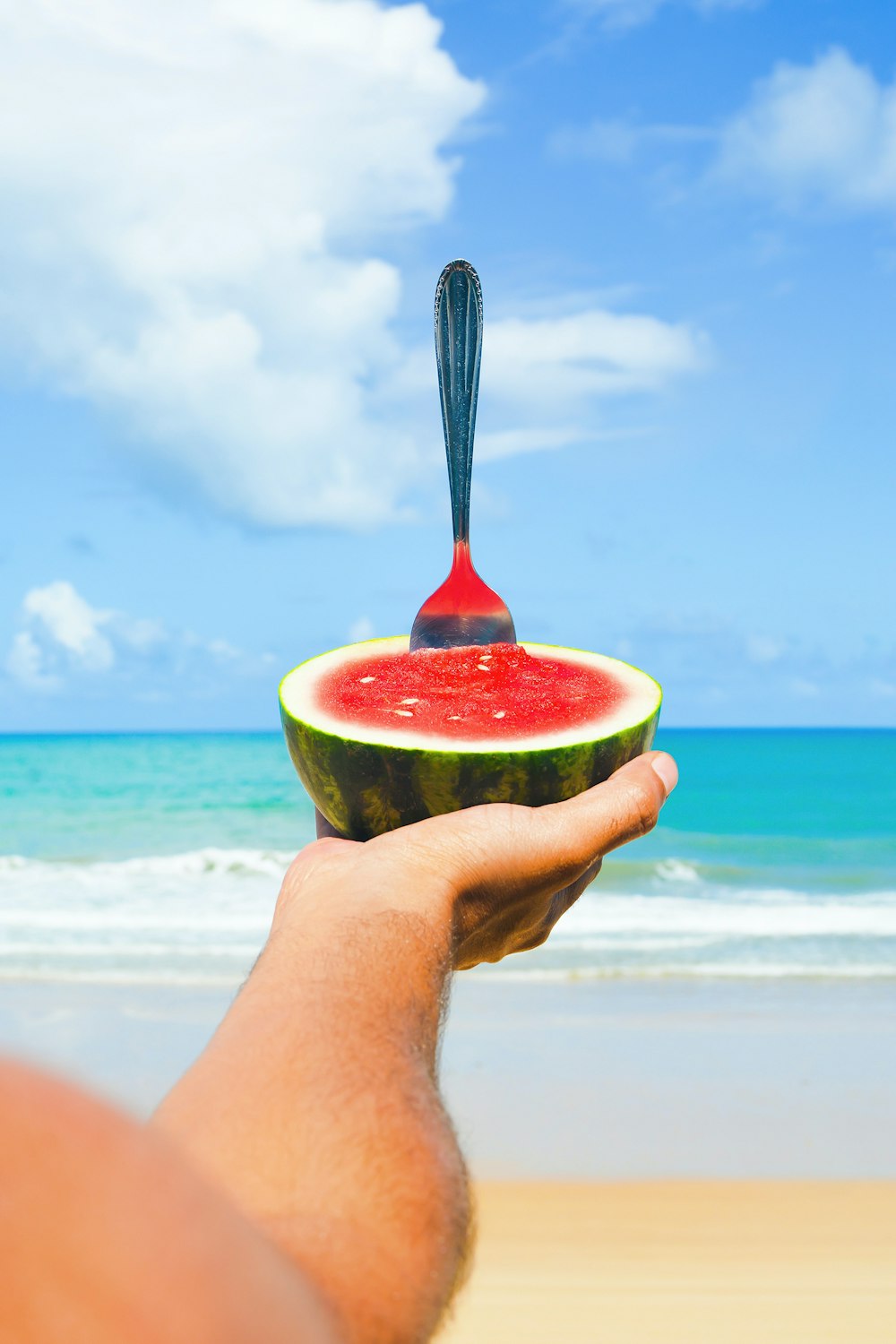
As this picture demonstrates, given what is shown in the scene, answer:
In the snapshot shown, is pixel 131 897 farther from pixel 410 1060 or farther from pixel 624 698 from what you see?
pixel 410 1060

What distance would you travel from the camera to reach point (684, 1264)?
5.39m

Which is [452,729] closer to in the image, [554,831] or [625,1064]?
[554,831]

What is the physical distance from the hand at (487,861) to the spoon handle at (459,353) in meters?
0.79

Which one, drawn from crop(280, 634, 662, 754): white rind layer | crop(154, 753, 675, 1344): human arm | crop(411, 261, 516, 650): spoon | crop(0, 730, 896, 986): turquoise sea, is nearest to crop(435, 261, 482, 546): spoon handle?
crop(411, 261, 516, 650): spoon

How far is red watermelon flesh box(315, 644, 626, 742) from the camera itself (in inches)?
96.5

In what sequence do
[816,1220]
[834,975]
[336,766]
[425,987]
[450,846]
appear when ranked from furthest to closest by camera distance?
[834,975], [816,1220], [336,766], [450,846], [425,987]

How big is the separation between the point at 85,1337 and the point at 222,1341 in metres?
0.08

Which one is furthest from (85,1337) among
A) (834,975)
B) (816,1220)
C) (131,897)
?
(131,897)

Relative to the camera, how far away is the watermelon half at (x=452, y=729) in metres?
2.31

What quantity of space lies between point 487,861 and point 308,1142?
3.26ft

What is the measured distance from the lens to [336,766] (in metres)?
2.39

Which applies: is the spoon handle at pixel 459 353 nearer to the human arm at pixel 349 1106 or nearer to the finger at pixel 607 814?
the finger at pixel 607 814

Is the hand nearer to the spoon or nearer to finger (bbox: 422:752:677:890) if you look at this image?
finger (bbox: 422:752:677:890)

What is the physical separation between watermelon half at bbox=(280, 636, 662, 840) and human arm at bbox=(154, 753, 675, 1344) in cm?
48
